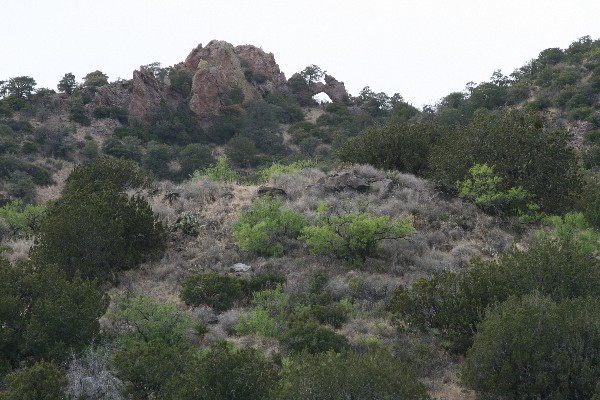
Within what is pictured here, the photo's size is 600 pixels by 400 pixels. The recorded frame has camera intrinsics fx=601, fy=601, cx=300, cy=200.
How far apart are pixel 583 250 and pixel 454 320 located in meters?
3.85

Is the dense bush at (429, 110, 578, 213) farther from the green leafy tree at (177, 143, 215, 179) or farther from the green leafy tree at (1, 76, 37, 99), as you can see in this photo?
the green leafy tree at (1, 76, 37, 99)

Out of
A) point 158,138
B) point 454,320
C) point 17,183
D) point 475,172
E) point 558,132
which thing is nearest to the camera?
point 454,320

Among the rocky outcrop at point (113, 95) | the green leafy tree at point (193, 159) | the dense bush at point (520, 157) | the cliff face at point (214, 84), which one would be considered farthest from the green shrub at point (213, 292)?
the rocky outcrop at point (113, 95)

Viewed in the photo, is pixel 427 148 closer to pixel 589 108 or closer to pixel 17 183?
pixel 589 108

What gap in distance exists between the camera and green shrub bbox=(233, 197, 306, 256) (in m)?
14.2

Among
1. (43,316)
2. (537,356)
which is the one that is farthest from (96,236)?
(537,356)

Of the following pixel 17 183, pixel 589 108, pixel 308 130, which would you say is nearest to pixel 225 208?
pixel 17 183

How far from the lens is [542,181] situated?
1648 cm

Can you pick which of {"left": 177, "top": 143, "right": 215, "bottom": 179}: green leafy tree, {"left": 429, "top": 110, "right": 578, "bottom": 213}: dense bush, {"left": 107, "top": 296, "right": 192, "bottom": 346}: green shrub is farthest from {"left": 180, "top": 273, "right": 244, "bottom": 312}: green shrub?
{"left": 177, "top": 143, "right": 215, "bottom": 179}: green leafy tree

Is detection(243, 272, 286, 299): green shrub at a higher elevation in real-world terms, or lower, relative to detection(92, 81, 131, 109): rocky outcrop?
lower

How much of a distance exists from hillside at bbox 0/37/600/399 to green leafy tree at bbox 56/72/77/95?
1329 inches

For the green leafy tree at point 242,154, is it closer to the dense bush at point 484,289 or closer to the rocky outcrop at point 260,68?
the rocky outcrop at point 260,68

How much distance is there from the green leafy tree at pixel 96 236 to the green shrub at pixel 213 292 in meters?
2.18

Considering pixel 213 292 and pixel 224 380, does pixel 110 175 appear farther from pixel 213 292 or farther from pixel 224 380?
pixel 224 380
